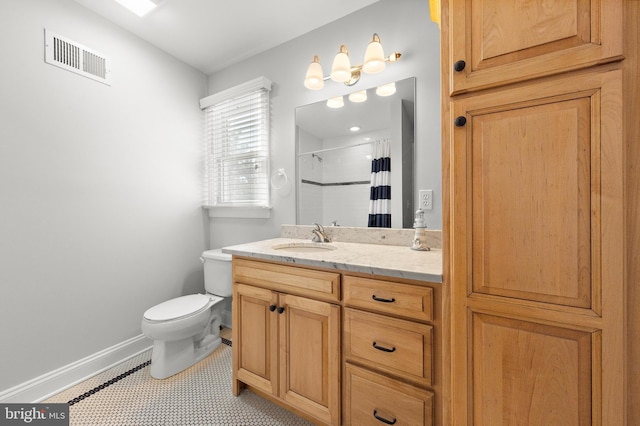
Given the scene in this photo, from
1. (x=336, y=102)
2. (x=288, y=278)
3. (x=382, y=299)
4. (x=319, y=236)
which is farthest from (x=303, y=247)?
(x=336, y=102)

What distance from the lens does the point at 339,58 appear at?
1.69 metres

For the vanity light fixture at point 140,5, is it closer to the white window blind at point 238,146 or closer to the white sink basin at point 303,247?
the white window blind at point 238,146

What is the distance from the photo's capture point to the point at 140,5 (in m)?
1.73

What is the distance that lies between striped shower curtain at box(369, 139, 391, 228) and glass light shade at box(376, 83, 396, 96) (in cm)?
31

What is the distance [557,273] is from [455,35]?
0.86m

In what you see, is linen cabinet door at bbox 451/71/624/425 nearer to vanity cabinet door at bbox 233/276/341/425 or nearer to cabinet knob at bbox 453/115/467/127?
cabinet knob at bbox 453/115/467/127

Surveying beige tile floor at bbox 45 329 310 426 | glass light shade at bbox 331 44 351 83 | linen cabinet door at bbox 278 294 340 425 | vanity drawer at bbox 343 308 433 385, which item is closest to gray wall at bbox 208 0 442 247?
glass light shade at bbox 331 44 351 83

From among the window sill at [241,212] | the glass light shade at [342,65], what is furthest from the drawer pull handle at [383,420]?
the glass light shade at [342,65]

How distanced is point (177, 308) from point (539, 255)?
6.93ft

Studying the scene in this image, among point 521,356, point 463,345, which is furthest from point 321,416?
point 521,356

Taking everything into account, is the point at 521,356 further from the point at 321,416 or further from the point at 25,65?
the point at 25,65

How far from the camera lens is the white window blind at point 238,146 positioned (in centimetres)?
221

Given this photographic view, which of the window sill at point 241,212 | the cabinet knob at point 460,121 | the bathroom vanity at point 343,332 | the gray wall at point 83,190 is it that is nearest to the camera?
the cabinet knob at point 460,121

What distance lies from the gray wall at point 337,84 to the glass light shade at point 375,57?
13 centimetres
